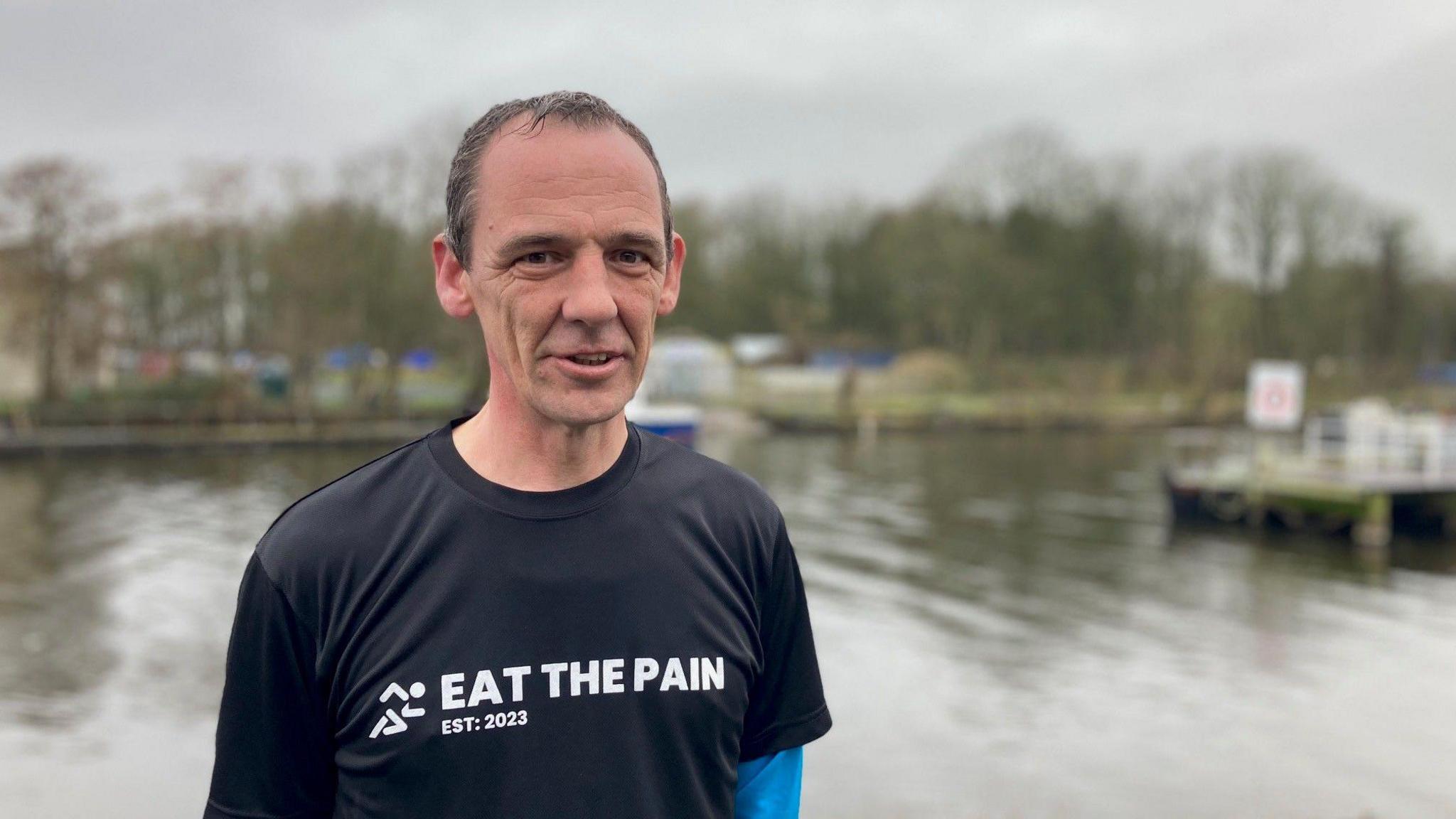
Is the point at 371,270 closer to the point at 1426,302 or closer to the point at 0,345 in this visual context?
the point at 0,345

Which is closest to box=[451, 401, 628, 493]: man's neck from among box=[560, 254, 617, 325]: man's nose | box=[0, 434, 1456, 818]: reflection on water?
box=[560, 254, 617, 325]: man's nose

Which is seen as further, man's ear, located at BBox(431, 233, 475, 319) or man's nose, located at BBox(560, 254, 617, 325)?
man's ear, located at BBox(431, 233, 475, 319)

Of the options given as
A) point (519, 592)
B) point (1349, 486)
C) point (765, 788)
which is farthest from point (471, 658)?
point (1349, 486)

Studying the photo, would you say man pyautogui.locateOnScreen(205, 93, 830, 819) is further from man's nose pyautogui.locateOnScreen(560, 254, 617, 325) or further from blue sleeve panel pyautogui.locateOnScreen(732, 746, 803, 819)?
blue sleeve panel pyautogui.locateOnScreen(732, 746, 803, 819)

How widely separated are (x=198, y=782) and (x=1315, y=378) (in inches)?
2392

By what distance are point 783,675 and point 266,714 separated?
2.41 ft

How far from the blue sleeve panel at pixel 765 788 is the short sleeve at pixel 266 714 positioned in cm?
61

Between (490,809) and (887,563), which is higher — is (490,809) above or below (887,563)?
above

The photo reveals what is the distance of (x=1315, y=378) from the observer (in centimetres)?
6056

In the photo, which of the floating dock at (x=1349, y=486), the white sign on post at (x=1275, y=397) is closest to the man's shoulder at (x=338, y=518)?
the floating dock at (x=1349, y=486)

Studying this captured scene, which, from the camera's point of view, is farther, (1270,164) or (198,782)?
(1270,164)

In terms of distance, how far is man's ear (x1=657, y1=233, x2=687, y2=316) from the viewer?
5.90 ft

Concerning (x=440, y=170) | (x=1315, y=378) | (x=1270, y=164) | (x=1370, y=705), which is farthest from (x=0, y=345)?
(x=1315, y=378)

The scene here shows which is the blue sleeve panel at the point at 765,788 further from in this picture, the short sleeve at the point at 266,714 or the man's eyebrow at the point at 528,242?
the man's eyebrow at the point at 528,242
